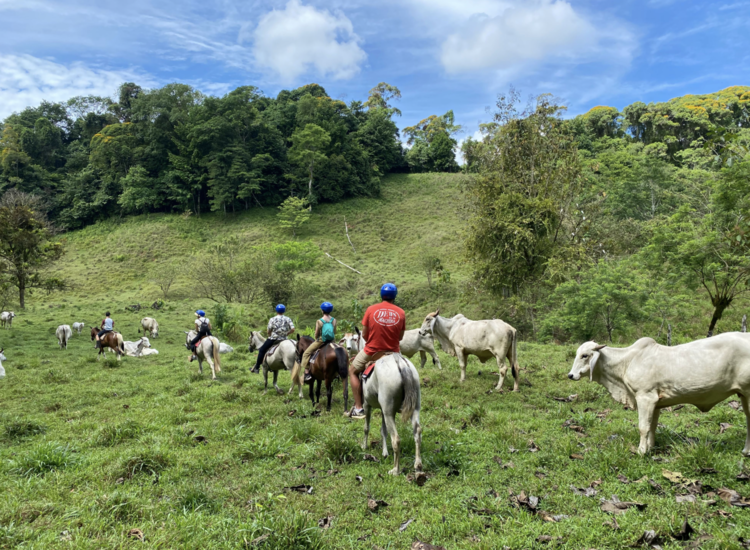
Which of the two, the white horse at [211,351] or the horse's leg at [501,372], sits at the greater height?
the horse's leg at [501,372]

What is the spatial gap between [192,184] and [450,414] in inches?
2380

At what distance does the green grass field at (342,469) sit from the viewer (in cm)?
407

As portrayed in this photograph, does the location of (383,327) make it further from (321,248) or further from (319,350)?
(321,248)

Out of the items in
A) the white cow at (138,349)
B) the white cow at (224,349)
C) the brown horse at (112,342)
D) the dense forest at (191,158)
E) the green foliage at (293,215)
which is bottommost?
the white cow at (138,349)

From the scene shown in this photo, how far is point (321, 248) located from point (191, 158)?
87.6ft

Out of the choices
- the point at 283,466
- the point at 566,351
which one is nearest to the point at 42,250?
→ the point at 283,466

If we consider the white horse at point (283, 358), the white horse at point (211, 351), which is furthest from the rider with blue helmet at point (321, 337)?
the white horse at point (211, 351)

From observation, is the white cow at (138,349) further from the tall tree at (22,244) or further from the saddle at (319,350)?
the saddle at (319,350)

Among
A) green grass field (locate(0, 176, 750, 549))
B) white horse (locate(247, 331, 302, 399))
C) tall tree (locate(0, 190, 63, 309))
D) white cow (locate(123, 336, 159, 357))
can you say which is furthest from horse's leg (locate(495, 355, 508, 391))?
tall tree (locate(0, 190, 63, 309))

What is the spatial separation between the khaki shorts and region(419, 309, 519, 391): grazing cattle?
4.22 metres

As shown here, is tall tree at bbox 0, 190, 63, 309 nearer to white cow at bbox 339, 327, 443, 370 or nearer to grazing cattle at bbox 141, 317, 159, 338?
grazing cattle at bbox 141, 317, 159, 338

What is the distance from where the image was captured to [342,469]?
581 cm

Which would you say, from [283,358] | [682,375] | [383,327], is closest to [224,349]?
[283,358]

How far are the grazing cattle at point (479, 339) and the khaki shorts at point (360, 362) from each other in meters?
4.22
